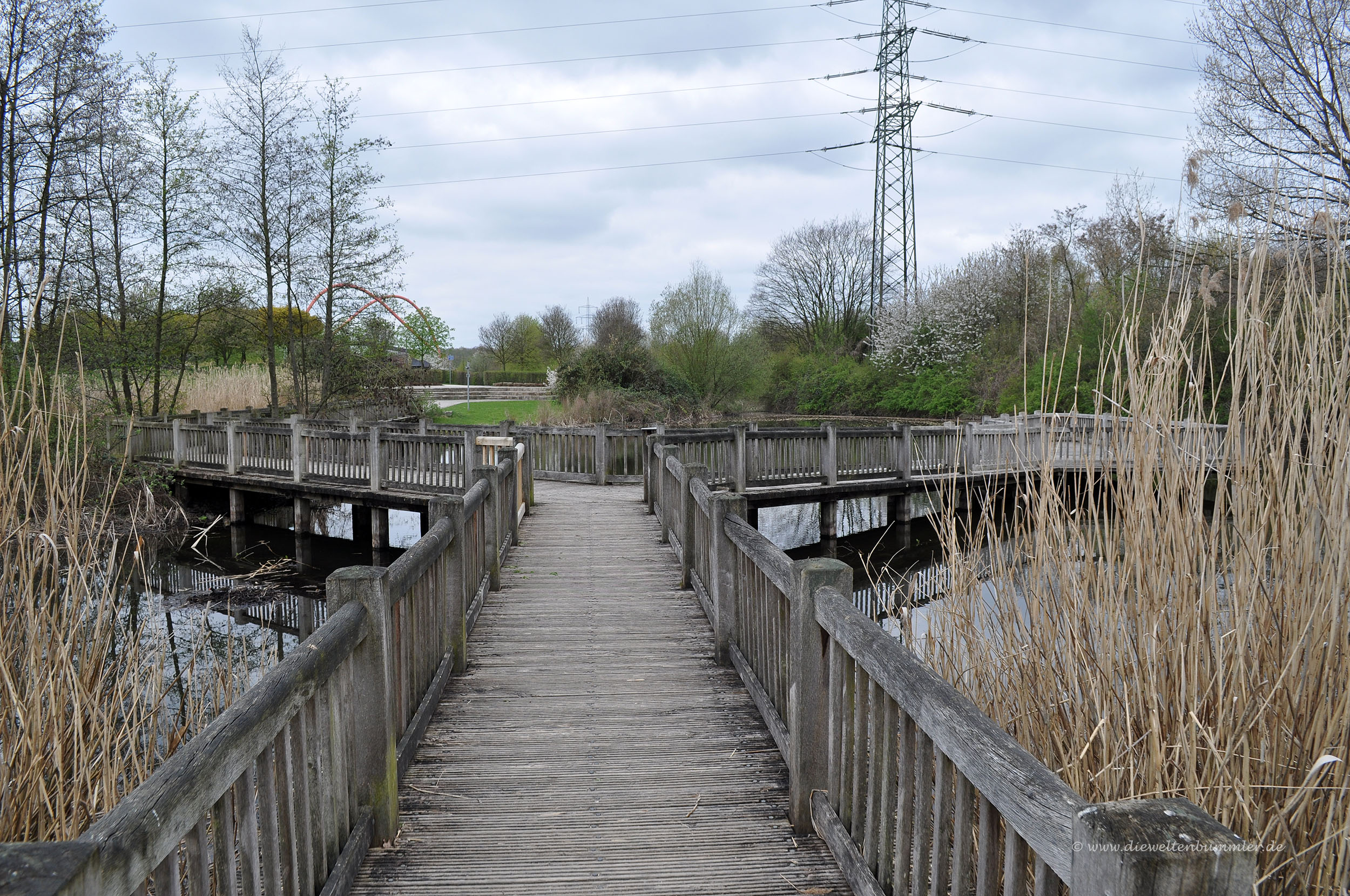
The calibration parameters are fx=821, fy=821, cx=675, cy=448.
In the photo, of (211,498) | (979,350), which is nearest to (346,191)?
(211,498)

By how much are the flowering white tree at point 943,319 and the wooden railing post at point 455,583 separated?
28.8 m

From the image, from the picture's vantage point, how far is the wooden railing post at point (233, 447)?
1548cm

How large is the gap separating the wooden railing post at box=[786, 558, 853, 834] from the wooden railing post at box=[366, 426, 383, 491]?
11.7 metres

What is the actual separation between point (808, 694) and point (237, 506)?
52.2 feet

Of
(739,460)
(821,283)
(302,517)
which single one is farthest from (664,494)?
(821,283)

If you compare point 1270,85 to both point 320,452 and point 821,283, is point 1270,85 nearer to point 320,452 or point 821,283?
point 320,452

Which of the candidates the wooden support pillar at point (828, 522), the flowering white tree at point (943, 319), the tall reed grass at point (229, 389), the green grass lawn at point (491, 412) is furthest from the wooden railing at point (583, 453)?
the flowering white tree at point (943, 319)

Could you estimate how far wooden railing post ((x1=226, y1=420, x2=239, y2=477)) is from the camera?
50.8ft

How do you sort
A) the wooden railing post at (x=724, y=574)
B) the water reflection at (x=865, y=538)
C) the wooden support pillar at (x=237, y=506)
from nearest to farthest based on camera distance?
the wooden railing post at (x=724, y=574)
the water reflection at (x=865, y=538)
the wooden support pillar at (x=237, y=506)

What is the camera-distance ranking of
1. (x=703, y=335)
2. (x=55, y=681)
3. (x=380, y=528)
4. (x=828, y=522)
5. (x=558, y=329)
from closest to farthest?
(x=55, y=681) → (x=380, y=528) → (x=828, y=522) → (x=703, y=335) → (x=558, y=329)

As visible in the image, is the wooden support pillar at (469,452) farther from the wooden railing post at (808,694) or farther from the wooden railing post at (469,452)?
the wooden railing post at (808,694)

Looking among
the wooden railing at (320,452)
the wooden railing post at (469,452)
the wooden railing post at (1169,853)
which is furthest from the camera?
the wooden railing at (320,452)

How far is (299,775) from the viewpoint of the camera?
7.80 ft

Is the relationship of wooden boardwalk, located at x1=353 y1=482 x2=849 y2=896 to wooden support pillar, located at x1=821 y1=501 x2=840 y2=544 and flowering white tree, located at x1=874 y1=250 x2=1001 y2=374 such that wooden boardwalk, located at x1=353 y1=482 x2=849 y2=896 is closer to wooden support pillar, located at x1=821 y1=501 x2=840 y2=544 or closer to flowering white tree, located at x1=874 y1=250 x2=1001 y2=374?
wooden support pillar, located at x1=821 y1=501 x2=840 y2=544
